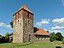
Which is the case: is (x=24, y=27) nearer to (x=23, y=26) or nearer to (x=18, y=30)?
(x=23, y=26)

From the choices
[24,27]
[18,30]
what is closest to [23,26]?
[24,27]

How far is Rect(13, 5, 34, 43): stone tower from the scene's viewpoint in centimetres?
5447

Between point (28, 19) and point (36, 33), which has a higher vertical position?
point (28, 19)

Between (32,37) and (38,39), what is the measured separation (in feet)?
11.3

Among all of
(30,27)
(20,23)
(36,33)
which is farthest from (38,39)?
(20,23)

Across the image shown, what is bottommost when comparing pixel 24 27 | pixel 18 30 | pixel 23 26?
pixel 18 30

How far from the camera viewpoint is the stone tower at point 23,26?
179 feet

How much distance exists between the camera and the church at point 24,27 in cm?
5453

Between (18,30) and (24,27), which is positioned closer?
(24,27)

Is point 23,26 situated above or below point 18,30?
above

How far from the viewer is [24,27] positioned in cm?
5466

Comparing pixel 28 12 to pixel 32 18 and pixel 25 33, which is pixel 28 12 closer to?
pixel 32 18

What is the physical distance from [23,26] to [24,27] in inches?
24.1

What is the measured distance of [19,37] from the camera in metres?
55.2
